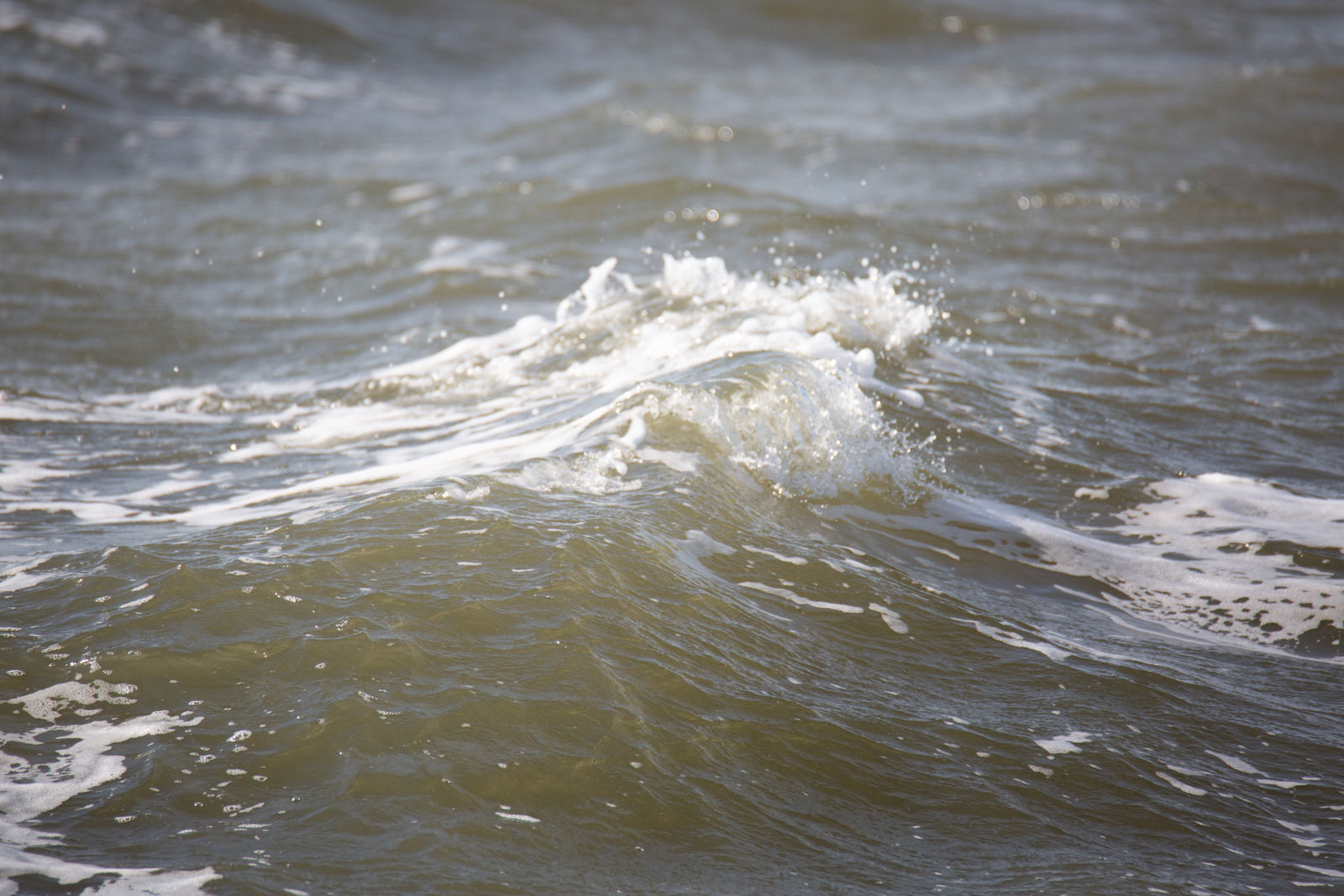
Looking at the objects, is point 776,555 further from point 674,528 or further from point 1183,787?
point 1183,787

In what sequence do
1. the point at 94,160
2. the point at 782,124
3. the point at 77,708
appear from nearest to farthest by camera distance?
the point at 77,708 → the point at 94,160 → the point at 782,124

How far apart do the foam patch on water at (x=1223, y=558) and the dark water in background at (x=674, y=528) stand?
2 cm

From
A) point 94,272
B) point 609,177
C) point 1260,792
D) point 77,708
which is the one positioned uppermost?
point 609,177

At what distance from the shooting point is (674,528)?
13.7 ft

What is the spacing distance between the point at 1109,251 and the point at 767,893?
8556 millimetres

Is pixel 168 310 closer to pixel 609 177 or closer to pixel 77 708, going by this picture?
pixel 609 177

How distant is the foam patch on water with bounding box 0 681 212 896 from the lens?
102 inches

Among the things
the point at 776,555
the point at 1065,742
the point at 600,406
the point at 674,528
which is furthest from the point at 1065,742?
the point at 600,406

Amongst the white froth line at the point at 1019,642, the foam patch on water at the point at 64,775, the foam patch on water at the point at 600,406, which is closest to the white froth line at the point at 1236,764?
the white froth line at the point at 1019,642

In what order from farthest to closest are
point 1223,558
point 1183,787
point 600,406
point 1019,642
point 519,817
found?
1. point 600,406
2. point 1223,558
3. point 1019,642
4. point 1183,787
5. point 519,817

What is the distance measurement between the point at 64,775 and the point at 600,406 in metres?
2.85

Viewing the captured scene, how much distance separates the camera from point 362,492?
4598 millimetres

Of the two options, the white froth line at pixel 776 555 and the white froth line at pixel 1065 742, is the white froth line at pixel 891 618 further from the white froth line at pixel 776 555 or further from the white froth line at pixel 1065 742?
the white froth line at pixel 1065 742

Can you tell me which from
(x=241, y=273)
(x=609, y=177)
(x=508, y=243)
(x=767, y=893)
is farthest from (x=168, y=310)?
(x=767, y=893)
